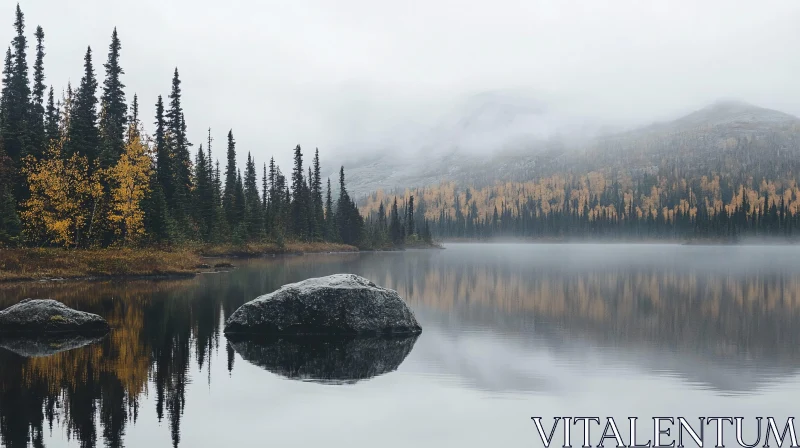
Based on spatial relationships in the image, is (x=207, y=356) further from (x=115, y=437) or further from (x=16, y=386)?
(x=115, y=437)

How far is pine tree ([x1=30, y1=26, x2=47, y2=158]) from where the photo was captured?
64.6m

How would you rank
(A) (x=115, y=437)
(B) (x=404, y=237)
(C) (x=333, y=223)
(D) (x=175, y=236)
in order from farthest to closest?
(B) (x=404, y=237) < (C) (x=333, y=223) < (D) (x=175, y=236) < (A) (x=115, y=437)

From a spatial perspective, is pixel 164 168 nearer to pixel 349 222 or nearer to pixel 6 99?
pixel 6 99

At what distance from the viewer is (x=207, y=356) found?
62.6 ft

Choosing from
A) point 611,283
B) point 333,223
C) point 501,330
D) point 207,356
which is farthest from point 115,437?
point 333,223

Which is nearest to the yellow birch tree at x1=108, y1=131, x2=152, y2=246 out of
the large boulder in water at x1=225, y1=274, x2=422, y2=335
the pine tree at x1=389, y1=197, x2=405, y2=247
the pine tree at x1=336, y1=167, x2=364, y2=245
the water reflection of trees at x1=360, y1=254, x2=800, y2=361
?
the water reflection of trees at x1=360, y1=254, x2=800, y2=361

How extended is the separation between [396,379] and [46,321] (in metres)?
13.5

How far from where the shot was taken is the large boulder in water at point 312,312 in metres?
23.1

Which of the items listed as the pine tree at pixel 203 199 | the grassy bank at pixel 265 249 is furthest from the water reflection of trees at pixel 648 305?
the pine tree at pixel 203 199

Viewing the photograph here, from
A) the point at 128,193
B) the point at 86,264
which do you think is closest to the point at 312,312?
the point at 86,264

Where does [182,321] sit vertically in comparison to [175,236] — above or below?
below

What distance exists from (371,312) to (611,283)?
3378 cm

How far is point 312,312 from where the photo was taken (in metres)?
23.2

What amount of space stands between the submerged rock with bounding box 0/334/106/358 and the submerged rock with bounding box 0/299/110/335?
0.33 meters
